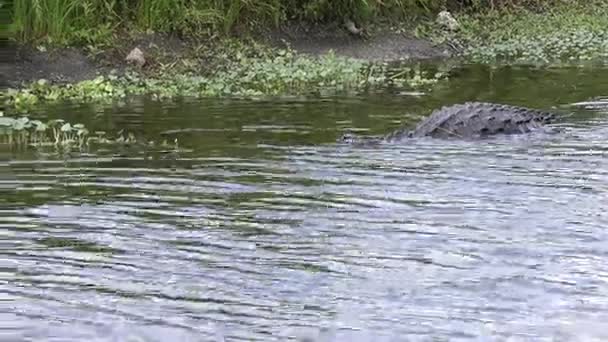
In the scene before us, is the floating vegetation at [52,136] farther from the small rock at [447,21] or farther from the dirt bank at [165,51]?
the small rock at [447,21]

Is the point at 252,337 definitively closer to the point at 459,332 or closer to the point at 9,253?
the point at 459,332

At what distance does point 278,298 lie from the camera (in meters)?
5.31

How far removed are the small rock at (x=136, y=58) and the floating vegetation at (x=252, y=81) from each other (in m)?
0.42

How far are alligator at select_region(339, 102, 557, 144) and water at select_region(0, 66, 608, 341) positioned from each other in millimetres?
292

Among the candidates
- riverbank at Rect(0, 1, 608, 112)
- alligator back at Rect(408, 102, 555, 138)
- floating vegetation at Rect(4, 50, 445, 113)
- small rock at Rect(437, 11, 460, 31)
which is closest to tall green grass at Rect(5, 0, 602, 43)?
riverbank at Rect(0, 1, 608, 112)

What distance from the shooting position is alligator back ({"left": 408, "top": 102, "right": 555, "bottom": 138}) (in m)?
9.96

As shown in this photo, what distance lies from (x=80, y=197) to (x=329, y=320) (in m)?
3.05

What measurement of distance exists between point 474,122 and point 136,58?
17.8ft

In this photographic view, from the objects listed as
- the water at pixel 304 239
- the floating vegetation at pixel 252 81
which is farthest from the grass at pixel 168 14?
the water at pixel 304 239

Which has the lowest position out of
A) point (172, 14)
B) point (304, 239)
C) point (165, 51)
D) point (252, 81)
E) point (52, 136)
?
point (304, 239)

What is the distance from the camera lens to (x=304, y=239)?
644 cm

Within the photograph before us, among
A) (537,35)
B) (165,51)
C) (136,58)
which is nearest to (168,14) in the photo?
(165,51)

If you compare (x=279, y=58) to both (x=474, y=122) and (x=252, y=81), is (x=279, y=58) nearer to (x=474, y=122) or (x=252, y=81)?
(x=252, y=81)

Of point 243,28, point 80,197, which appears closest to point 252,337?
point 80,197
